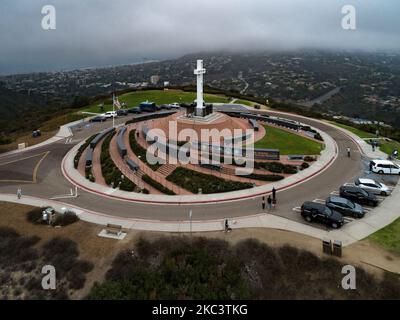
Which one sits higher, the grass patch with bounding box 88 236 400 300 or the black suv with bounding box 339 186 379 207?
the black suv with bounding box 339 186 379 207

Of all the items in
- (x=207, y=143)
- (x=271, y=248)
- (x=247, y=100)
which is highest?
(x=247, y=100)

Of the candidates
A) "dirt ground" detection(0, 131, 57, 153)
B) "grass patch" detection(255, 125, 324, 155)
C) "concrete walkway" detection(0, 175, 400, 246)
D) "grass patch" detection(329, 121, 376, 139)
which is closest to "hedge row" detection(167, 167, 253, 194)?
"concrete walkway" detection(0, 175, 400, 246)

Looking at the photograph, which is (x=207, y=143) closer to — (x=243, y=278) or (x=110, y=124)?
(x=243, y=278)

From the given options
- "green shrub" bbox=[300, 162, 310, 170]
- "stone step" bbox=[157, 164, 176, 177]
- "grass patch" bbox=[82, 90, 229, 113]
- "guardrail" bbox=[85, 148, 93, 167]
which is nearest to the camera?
"stone step" bbox=[157, 164, 176, 177]

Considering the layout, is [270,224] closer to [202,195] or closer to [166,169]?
[202,195]

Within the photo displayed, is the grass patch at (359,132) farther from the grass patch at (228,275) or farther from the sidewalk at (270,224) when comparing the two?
the grass patch at (228,275)

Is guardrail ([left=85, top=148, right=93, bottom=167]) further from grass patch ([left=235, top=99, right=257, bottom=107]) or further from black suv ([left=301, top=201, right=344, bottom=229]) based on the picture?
grass patch ([left=235, top=99, right=257, bottom=107])
